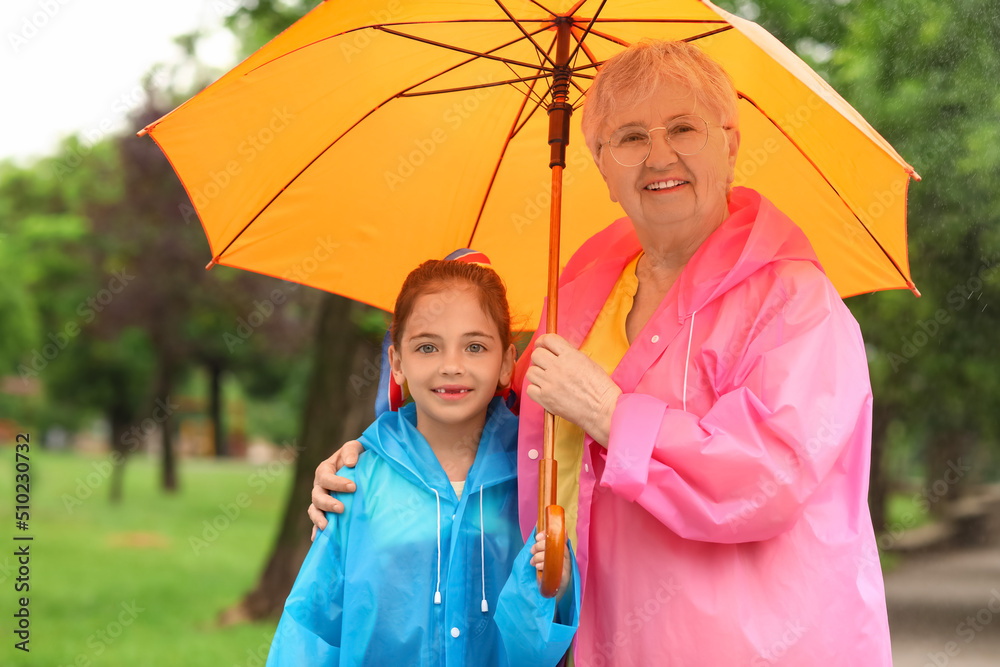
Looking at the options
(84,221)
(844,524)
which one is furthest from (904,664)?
(84,221)

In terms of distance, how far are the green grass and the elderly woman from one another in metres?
5.75

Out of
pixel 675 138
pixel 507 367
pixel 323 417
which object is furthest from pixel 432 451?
pixel 323 417

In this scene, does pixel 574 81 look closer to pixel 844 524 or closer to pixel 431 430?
pixel 431 430

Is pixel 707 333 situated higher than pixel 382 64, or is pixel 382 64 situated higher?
pixel 382 64

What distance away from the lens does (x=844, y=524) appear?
2.29 m

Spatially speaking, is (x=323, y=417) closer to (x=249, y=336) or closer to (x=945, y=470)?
(x=249, y=336)

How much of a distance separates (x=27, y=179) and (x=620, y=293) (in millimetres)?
24367

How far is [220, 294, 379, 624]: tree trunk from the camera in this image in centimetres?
831

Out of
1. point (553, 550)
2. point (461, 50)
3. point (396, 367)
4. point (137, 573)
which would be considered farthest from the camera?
point (137, 573)

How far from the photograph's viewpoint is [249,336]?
19688 mm

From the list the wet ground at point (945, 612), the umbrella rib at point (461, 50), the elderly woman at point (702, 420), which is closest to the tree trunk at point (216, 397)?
the wet ground at point (945, 612)

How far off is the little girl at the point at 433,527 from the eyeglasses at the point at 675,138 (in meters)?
0.62

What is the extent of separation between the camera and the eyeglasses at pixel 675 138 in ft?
8.24

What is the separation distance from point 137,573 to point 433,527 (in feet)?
35.3
